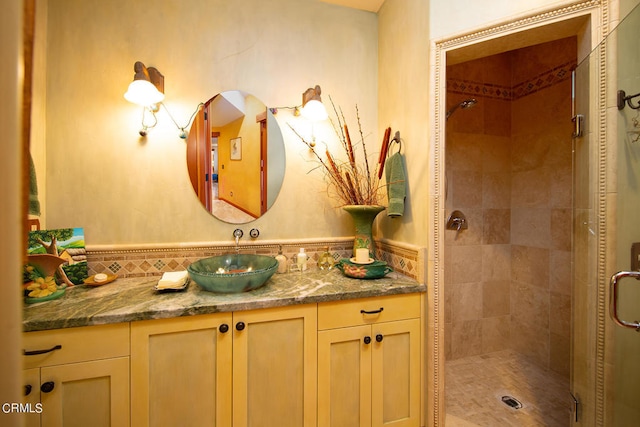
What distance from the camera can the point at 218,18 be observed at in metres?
1.58

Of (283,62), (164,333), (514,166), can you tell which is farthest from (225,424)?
(514,166)

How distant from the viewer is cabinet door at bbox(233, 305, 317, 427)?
1147 millimetres

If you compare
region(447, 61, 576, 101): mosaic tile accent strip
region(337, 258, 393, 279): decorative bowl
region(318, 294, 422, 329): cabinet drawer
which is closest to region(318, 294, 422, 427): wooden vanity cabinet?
region(318, 294, 422, 329): cabinet drawer

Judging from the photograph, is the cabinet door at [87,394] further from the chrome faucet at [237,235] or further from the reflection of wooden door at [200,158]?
the reflection of wooden door at [200,158]

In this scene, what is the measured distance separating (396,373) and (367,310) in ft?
1.22

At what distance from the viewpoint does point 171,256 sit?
4.99 feet

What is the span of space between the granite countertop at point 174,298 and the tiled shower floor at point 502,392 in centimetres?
95

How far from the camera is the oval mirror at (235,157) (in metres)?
1.57

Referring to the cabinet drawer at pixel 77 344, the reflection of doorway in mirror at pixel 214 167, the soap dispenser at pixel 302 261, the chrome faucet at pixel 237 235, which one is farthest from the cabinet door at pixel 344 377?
the reflection of doorway in mirror at pixel 214 167

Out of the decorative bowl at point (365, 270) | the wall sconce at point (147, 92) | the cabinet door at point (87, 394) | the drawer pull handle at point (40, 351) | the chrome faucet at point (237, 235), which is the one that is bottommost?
the cabinet door at point (87, 394)

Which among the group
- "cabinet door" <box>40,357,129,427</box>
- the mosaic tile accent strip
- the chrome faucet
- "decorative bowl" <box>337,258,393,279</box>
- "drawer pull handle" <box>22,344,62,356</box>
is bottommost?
"cabinet door" <box>40,357,129,427</box>

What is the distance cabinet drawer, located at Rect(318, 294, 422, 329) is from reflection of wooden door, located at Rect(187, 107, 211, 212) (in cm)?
92

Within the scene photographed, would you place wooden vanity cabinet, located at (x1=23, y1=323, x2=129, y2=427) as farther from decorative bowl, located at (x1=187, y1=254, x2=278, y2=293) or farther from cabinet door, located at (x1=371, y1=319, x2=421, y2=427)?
cabinet door, located at (x1=371, y1=319, x2=421, y2=427)

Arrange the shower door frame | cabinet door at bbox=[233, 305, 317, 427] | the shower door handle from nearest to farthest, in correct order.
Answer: the shower door handle, the shower door frame, cabinet door at bbox=[233, 305, 317, 427]
